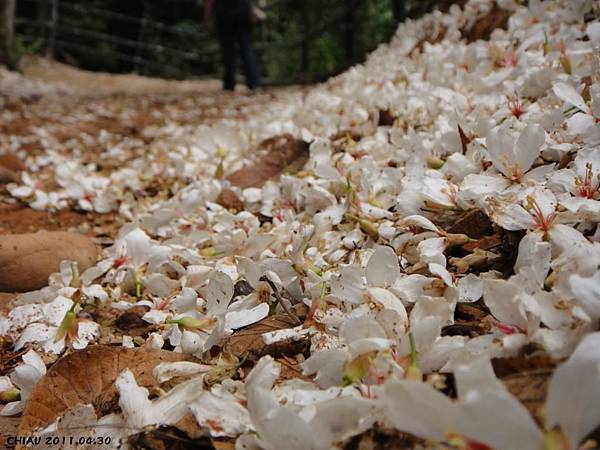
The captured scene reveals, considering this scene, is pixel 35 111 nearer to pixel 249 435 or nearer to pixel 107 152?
pixel 107 152

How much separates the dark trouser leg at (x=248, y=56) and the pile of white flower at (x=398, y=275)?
4.16 meters

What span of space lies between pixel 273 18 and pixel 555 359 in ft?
42.1

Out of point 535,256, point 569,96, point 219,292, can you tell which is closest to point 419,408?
point 535,256

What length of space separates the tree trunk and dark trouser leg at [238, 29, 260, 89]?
10.5ft

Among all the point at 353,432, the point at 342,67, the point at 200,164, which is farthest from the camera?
the point at 342,67

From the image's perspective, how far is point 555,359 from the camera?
622mm

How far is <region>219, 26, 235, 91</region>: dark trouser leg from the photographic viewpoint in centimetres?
579

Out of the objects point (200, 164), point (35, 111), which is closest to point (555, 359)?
point (200, 164)

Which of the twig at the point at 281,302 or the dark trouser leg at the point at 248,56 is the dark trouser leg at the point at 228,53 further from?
the twig at the point at 281,302

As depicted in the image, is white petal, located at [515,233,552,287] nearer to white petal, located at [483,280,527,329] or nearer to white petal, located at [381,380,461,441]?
white petal, located at [483,280,527,329]

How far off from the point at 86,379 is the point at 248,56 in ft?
17.5

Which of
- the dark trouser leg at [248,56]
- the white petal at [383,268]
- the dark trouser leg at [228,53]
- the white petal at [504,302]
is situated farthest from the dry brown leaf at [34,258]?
the dark trouser leg at [228,53]

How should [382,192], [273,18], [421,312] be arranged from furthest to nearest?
[273,18] → [382,192] → [421,312]

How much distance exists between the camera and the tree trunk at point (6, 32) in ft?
22.2
